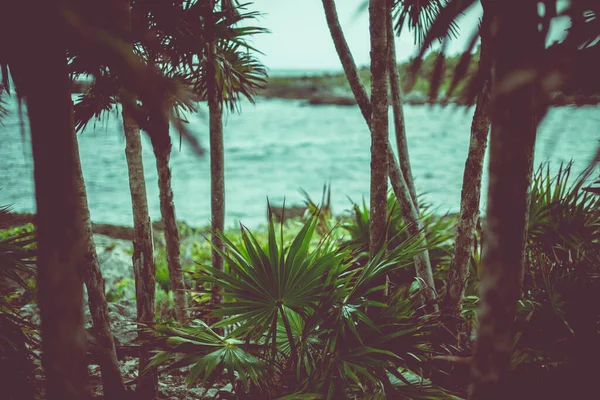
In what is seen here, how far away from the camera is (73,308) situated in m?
1.32

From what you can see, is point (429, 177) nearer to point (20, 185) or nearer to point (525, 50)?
point (20, 185)

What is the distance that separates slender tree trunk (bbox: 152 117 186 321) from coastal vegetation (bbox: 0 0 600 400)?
18 mm

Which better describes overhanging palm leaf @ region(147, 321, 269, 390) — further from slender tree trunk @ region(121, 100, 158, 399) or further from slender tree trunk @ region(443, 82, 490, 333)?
slender tree trunk @ region(443, 82, 490, 333)

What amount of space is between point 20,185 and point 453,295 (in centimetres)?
1732

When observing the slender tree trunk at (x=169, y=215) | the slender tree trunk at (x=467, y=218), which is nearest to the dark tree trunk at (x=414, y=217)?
the slender tree trunk at (x=467, y=218)

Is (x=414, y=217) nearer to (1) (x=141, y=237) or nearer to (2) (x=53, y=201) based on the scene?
(1) (x=141, y=237)

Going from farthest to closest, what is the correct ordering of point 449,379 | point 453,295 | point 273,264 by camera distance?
point 453,295 < point 449,379 < point 273,264

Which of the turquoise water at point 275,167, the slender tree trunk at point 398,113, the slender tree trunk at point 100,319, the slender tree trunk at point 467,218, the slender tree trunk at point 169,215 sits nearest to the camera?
the slender tree trunk at point 100,319

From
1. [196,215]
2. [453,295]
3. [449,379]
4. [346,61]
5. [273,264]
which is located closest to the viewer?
[273,264]

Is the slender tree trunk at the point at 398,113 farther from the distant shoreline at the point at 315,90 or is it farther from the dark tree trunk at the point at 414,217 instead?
the distant shoreline at the point at 315,90

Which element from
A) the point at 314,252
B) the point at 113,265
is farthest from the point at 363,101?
the point at 113,265

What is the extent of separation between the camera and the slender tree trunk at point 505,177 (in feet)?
4.17

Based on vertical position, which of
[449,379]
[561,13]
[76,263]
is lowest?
[449,379]

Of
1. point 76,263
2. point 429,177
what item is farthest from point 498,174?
point 429,177
